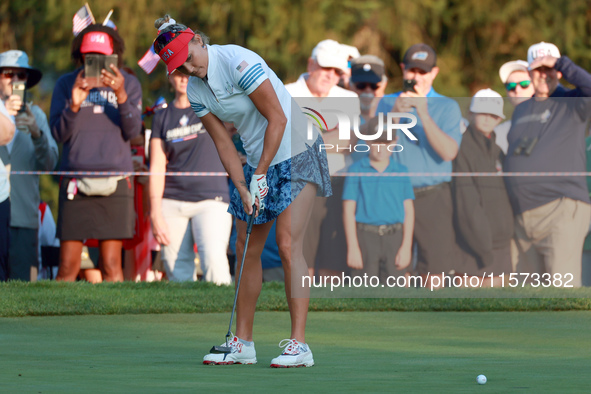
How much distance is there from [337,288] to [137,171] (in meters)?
2.64

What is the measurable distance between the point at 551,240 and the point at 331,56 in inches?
96.2

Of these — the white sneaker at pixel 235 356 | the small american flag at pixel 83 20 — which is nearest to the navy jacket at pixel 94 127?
the small american flag at pixel 83 20

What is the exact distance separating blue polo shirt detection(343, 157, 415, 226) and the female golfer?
3507 mm

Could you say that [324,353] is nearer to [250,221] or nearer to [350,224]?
[250,221]

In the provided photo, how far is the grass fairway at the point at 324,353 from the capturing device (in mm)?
4395

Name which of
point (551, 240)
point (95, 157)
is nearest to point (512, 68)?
point (551, 240)

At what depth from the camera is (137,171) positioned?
1040cm

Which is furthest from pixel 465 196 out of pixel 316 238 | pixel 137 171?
pixel 137 171

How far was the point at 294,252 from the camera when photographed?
5504 mm

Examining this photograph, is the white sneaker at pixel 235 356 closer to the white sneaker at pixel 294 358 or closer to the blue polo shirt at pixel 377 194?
the white sneaker at pixel 294 358

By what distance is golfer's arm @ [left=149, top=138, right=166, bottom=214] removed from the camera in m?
9.57

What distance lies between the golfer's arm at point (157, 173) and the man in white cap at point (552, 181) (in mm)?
2906

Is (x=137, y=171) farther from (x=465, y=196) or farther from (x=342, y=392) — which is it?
(x=342, y=392)

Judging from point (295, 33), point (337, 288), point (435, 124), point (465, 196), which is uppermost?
point (295, 33)
